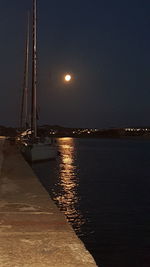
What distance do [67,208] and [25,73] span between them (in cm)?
4353

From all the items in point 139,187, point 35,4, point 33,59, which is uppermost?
point 35,4

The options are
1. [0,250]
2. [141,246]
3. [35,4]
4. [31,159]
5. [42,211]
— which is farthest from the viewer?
[35,4]

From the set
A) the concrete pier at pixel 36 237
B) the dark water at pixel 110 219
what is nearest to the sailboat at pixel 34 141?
the dark water at pixel 110 219

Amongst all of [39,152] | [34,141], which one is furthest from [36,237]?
[39,152]

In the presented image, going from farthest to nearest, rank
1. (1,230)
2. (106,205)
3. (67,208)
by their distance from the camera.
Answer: (106,205)
(67,208)
(1,230)

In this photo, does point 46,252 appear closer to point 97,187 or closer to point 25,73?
point 97,187

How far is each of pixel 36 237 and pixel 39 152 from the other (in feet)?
97.1

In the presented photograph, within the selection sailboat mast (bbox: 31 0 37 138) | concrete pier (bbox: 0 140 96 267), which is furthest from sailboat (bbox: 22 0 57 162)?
concrete pier (bbox: 0 140 96 267)

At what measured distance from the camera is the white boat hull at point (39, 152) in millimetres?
35781

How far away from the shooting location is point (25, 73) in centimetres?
5762

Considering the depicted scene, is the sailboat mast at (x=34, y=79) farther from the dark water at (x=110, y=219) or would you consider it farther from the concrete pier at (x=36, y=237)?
the concrete pier at (x=36, y=237)

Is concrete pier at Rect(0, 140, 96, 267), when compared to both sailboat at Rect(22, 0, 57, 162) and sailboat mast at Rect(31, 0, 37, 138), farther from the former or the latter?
sailboat mast at Rect(31, 0, 37, 138)

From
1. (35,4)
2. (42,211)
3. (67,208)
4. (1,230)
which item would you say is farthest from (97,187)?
(35,4)

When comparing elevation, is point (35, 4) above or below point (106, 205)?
above
